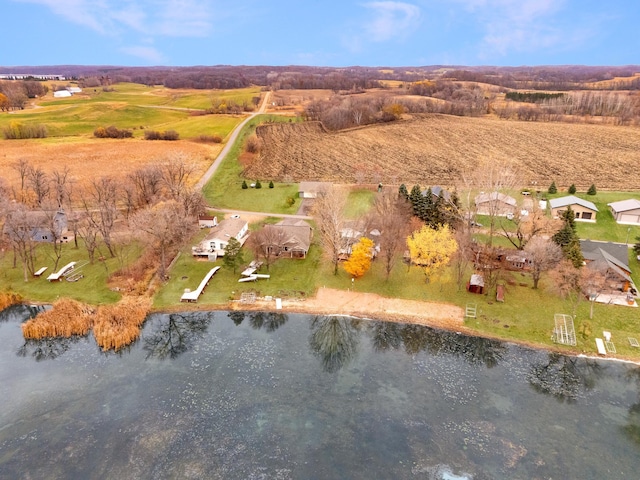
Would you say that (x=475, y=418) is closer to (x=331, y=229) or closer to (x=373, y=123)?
(x=331, y=229)

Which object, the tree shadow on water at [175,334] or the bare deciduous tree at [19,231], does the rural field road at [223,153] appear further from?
the tree shadow on water at [175,334]

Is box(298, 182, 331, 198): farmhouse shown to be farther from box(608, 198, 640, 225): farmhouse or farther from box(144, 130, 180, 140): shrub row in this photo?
box(144, 130, 180, 140): shrub row

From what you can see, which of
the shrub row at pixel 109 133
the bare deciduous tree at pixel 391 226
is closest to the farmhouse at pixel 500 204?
the bare deciduous tree at pixel 391 226

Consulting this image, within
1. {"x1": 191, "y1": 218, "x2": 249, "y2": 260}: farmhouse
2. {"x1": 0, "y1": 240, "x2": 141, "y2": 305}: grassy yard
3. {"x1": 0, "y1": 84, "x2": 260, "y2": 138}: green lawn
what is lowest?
{"x1": 0, "y1": 240, "x2": 141, "y2": 305}: grassy yard

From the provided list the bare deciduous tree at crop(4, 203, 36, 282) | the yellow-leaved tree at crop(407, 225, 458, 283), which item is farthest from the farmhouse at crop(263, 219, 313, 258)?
the bare deciduous tree at crop(4, 203, 36, 282)

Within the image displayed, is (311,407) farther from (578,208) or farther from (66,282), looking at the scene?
(578,208)

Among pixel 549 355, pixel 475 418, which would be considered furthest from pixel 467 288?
pixel 475 418

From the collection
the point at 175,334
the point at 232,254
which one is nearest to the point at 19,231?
the point at 175,334
